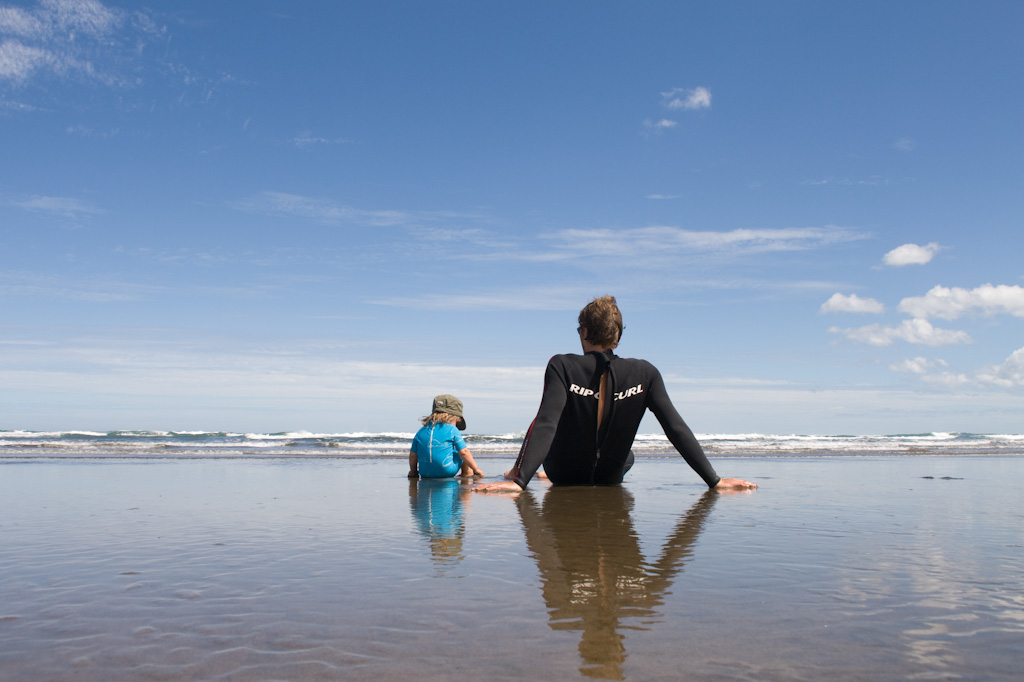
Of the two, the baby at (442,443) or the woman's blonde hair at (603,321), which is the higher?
the woman's blonde hair at (603,321)

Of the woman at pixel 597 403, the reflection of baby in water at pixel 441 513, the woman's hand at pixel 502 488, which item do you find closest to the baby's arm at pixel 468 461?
the reflection of baby in water at pixel 441 513

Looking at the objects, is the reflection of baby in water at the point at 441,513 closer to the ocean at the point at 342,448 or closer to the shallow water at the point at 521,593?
the shallow water at the point at 521,593

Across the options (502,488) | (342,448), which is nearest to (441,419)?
(502,488)

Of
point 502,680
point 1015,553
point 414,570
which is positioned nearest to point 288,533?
point 414,570

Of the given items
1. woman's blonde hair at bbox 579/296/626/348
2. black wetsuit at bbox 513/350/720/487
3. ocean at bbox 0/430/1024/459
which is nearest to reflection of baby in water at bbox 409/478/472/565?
black wetsuit at bbox 513/350/720/487

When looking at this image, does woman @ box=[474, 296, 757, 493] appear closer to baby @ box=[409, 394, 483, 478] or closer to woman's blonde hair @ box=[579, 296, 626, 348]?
woman's blonde hair @ box=[579, 296, 626, 348]

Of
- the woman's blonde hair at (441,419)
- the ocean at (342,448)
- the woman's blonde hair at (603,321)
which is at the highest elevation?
the woman's blonde hair at (603,321)

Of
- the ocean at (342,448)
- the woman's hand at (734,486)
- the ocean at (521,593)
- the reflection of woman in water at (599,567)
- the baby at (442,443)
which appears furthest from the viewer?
the ocean at (342,448)

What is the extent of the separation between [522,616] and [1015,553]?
289cm

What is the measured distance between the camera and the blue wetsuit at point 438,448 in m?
8.53

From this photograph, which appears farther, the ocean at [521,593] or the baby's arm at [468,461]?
the baby's arm at [468,461]

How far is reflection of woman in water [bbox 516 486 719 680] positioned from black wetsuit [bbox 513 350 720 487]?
1.75 ft

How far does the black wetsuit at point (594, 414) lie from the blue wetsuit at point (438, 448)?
2.60m

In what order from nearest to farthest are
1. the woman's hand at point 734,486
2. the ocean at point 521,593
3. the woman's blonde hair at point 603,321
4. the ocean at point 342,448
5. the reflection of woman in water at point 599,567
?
the ocean at point 521,593, the reflection of woman in water at point 599,567, the woman's blonde hair at point 603,321, the woman's hand at point 734,486, the ocean at point 342,448
